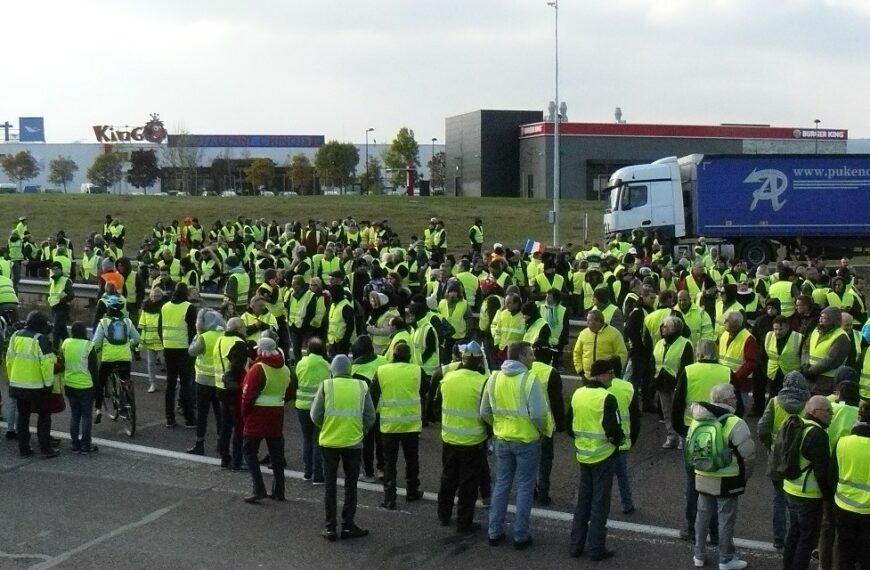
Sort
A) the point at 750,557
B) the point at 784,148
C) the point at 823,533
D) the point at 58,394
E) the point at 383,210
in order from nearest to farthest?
the point at 823,533, the point at 750,557, the point at 58,394, the point at 383,210, the point at 784,148

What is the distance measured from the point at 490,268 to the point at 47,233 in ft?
119

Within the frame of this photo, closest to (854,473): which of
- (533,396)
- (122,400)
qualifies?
(533,396)

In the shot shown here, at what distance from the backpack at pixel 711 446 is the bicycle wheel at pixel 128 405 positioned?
24.5 feet

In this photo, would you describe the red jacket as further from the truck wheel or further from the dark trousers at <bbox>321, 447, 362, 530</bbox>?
the truck wheel

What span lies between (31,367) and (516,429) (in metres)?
5.94

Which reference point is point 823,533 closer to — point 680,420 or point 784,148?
point 680,420

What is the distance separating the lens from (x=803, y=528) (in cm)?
791

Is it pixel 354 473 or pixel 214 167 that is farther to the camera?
pixel 214 167

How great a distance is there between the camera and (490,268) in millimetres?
17828

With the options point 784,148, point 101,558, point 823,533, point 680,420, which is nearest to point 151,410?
point 101,558

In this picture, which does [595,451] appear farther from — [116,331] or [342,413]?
[116,331]

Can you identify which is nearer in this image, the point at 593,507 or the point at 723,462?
the point at 723,462

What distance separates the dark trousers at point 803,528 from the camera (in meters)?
7.89

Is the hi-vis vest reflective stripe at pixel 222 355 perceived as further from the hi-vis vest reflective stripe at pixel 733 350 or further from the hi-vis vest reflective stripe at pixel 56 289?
the hi-vis vest reflective stripe at pixel 56 289
